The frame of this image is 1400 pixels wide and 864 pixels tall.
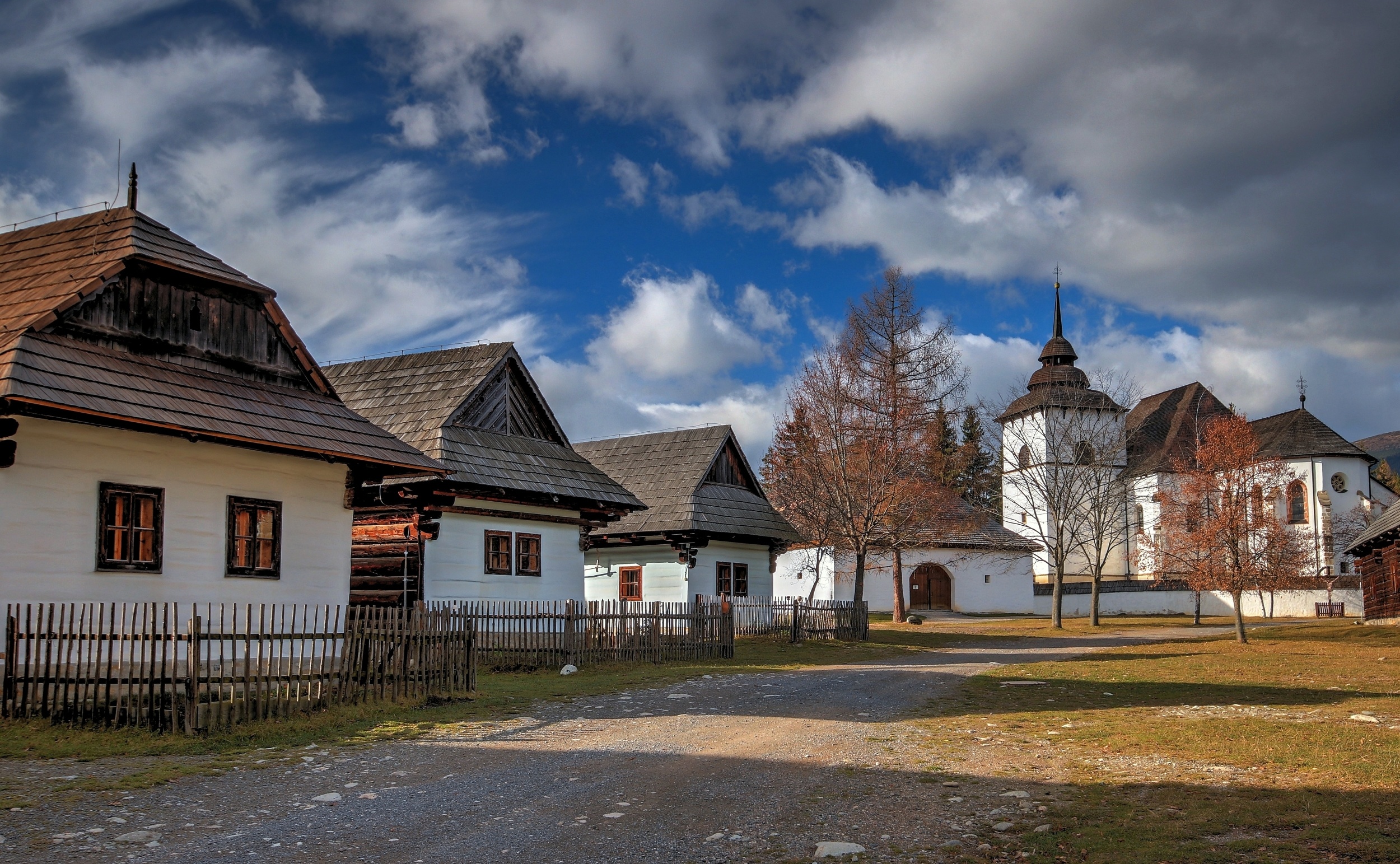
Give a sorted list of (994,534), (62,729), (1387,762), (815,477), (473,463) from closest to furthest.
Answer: (1387,762), (62,729), (473,463), (815,477), (994,534)

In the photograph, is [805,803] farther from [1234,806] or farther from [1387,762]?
[1387,762]

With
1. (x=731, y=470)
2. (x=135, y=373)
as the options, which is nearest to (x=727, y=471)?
(x=731, y=470)

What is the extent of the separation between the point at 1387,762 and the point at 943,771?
3.75 metres

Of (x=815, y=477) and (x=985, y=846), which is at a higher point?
(x=815, y=477)

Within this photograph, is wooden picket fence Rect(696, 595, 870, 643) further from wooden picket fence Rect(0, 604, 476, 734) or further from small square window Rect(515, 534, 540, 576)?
wooden picket fence Rect(0, 604, 476, 734)

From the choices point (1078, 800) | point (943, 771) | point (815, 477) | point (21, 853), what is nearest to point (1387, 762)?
point (1078, 800)

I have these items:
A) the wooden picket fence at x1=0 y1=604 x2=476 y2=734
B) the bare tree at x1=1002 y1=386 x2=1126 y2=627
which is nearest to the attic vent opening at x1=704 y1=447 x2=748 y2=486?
the bare tree at x1=1002 y1=386 x2=1126 y2=627

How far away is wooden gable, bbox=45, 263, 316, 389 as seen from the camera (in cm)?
1443

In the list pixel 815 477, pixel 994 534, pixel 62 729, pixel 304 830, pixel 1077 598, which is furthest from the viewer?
pixel 1077 598

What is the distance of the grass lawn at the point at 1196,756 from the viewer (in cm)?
677

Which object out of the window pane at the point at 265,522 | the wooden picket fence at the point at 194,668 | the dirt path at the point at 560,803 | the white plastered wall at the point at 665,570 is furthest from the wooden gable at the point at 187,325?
the white plastered wall at the point at 665,570

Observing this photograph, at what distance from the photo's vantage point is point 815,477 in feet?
107

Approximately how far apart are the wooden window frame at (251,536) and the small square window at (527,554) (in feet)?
26.2

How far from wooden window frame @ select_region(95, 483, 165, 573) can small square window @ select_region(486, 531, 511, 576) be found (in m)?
9.06
